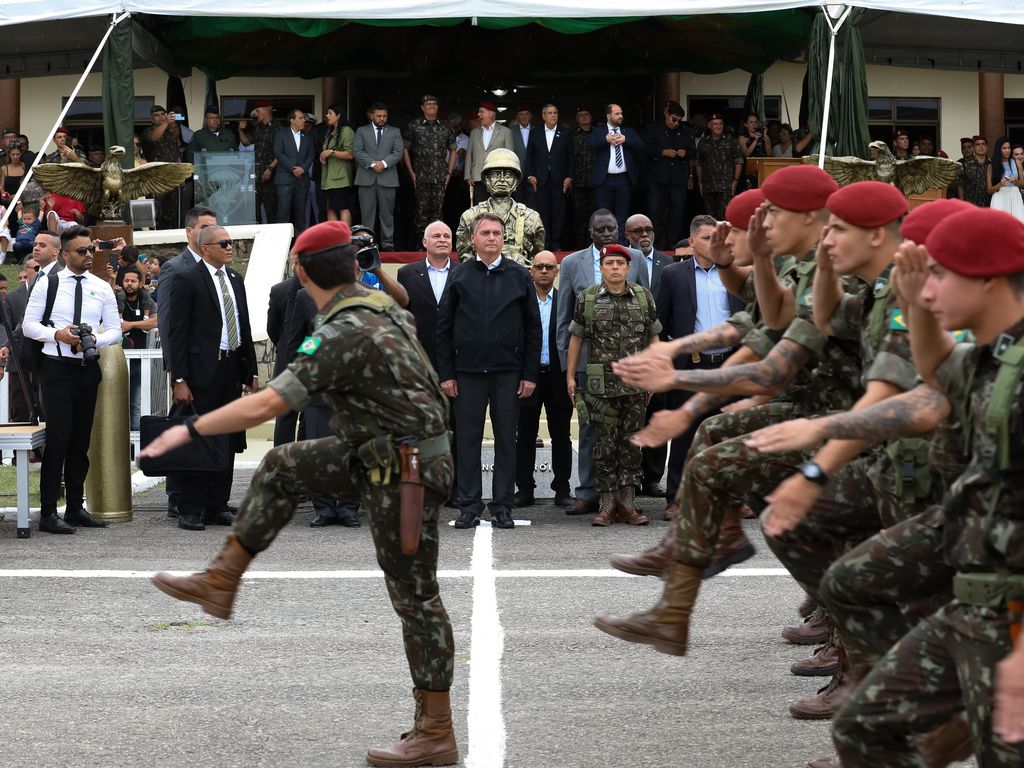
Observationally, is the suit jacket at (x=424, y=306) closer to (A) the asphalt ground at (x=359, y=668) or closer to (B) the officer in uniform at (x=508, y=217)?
(B) the officer in uniform at (x=508, y=217)

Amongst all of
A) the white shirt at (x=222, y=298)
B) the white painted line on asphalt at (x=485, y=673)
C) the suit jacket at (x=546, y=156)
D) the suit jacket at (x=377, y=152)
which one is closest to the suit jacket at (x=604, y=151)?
the suit jacket at (x=546, y=156)

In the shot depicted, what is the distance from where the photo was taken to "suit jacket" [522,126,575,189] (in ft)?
63.8

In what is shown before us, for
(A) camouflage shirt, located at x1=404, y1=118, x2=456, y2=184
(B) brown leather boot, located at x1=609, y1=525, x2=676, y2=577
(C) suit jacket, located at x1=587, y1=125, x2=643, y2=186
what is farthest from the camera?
(A) camouflage shirt, located at x1=404, y1=118, x2=456, y2=184

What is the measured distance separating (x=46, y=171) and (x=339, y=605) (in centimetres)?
1012

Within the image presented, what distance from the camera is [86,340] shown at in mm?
11039

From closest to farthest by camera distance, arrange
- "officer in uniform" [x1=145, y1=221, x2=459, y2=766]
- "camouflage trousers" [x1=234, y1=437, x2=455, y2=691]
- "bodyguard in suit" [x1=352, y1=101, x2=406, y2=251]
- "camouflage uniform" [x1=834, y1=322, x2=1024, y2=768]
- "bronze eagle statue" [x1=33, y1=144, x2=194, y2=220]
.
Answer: "camouflage uniform" [x1=834, y1=322, x2=1024, y2=768] < "officer in uniform" [x1=145, y1=221, x2=459, y2=766] < "camouflage trousers" [x1=234, y1=437, x2=455, y2=691] < "bronze eagle statue" [x1=33, y1=144, x2=194, y2=220] < "bodyguard in suit" [x1=352, y1=101, x2=406, y2=251]

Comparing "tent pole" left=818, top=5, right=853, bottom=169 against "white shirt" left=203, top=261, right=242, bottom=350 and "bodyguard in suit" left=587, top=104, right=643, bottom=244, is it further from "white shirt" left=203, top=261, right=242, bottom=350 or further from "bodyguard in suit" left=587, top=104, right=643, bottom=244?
"white shirt" left=203, top=261, right=242, bottom=350

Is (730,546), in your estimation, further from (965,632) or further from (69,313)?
(69,313)

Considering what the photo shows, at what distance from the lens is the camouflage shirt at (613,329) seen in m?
11.6

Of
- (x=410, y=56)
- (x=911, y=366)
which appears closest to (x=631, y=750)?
(x=911, y=366)

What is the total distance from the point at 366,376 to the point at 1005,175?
62.5ft

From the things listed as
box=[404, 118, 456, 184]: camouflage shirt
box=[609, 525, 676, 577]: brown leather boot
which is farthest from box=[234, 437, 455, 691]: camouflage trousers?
box=[404, 118, 456, 184]: camouflage shirt

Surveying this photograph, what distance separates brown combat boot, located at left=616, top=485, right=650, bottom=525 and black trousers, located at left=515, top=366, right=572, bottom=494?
3.12 feet

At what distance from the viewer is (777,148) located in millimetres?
20734
